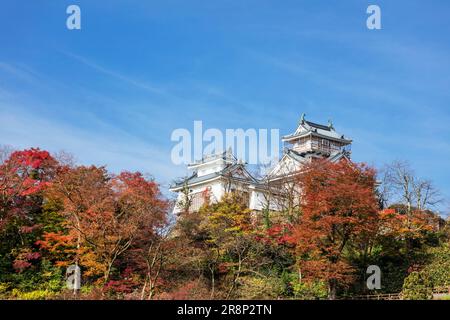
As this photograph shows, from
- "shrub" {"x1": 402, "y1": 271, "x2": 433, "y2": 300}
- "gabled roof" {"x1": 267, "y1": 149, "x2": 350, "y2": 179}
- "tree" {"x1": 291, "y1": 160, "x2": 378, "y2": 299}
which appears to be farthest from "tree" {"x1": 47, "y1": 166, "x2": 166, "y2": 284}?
"gabled roof" {"x1": 267, "y1": 149, "x2": 350, "y2": 179}

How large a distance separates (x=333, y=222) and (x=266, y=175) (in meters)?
15.1

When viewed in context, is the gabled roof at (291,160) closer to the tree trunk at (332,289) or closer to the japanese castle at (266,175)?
the japanese castle at (266,175)

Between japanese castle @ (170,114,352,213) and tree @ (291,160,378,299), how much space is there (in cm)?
641

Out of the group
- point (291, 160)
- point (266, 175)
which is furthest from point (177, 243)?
point (291, 160)

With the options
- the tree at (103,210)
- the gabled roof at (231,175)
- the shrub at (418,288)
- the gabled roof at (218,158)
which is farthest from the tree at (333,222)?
the gabled roof at (218,158)

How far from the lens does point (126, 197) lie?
26.1 meters

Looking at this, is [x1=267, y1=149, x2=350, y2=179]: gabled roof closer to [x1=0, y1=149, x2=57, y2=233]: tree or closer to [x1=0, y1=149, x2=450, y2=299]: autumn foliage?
[x1=0, y1=149, x2=450, y2=299]: autumn foliage

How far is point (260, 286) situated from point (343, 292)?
11.4 feet

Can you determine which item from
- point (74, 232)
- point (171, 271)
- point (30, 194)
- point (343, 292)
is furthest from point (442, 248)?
point (30, 194)

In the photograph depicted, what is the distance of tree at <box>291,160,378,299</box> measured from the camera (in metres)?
23.5

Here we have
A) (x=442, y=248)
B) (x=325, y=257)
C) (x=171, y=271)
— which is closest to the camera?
(x=325, y=257)

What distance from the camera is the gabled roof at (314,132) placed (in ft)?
147

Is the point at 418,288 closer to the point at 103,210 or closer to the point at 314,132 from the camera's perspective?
the point at 103,210

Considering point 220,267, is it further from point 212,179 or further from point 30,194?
point 212,179
